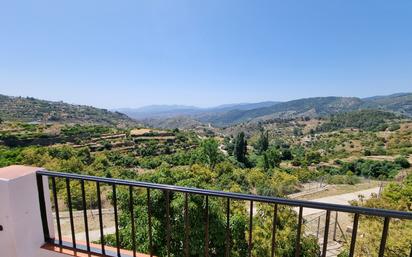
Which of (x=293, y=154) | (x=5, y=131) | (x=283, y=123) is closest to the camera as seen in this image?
(x=5, y=131)

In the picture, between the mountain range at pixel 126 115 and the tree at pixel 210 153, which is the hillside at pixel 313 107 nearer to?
the mountain range at pixel 126 115

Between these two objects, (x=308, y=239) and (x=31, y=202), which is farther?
(x=308, y=239)

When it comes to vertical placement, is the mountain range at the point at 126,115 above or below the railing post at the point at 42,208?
below

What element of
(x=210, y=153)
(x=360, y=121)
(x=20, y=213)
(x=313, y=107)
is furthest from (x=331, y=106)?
(x=20, y=213)

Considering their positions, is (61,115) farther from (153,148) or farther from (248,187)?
(248,187)

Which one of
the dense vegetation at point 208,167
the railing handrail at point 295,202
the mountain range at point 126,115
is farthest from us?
the mountain range at point 126,115

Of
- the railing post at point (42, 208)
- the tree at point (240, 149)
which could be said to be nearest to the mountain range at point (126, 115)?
the tree at point (240, 149)

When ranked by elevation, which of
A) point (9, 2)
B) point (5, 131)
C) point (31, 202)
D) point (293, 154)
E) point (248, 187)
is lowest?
point (293, 154)

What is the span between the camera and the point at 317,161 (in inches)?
1564

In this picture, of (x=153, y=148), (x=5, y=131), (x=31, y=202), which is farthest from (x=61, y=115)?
(x=31, y=202)

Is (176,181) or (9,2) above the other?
(9,2)

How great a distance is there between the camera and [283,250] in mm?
6512

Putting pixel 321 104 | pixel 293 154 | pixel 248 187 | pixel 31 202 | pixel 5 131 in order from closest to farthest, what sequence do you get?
1. pixel 31 202
2. pixel 248 187
3. pixel 5 131
4. pixel 293 154
5. pixel 321 104

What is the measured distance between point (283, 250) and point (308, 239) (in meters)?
1.04
